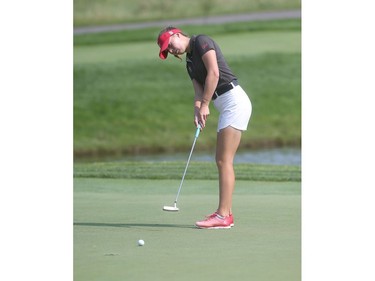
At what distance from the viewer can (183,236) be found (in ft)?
21.5

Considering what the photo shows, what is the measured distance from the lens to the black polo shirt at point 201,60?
6.78 m

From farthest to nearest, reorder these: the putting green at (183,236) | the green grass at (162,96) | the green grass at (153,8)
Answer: the green grass at (153,8) < the green grass at (162,96) < the putting green at (183,236)

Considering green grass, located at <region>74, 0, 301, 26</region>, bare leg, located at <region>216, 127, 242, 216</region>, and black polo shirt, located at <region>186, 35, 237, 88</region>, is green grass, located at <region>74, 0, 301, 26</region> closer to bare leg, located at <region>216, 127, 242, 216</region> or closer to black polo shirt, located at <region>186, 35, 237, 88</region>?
black polo shirt, located at <region>186, 35, 237, 88</region>

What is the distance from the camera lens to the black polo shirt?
6777 mm

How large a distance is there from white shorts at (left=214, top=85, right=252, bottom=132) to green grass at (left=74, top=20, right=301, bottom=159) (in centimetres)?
1049

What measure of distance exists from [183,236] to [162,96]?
487 inches

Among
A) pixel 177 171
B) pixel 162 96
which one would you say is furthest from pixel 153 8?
pixel 177 171

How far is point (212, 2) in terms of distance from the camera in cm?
2438

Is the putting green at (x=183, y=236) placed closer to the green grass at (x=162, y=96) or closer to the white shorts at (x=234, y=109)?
the white shorts at (x=234, y=109)

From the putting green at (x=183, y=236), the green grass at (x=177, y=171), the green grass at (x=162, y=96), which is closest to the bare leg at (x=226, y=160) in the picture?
the putting green at (x=183, y=236)

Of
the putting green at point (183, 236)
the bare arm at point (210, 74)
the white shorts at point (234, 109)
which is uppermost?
the bare arm at point (210, 74)

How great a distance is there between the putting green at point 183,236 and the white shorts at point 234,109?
0.66 meters

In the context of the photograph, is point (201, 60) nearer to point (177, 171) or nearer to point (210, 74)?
point (210, 74)

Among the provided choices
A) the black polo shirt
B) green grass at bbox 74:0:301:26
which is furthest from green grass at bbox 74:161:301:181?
green grass at bbox 74:0:301:26
